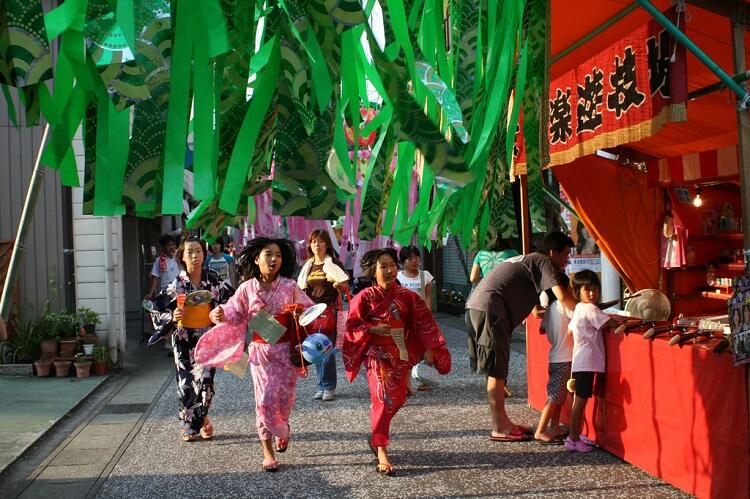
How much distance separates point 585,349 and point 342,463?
1.84m

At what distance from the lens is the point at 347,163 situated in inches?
75.9

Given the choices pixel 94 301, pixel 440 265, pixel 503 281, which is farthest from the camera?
pixel 440 265

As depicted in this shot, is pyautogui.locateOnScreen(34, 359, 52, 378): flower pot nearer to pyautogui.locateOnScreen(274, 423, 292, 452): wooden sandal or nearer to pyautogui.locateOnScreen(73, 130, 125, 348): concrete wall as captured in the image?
pyautogui.locateOnScreen(73, 130, 125, 348): concrete wall

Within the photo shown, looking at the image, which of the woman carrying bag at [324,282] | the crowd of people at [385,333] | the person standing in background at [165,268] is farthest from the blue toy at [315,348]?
the person standing in background at [165,268]

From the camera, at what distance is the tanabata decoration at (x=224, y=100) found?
170 centimetres

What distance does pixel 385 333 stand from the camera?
5.04m

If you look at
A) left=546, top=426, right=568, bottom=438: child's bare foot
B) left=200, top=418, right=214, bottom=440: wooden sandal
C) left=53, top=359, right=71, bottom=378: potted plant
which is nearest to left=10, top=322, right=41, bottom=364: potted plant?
left=53, top=359, right=71, bottom=378: potted plant

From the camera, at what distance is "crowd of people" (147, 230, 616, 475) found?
16.5ft

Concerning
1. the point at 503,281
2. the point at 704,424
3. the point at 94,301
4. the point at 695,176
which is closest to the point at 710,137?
the point at 695,176

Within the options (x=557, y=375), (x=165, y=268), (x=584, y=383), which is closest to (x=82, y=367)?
(x=165, y=268)

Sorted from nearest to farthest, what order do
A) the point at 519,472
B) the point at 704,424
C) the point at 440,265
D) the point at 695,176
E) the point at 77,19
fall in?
the point at 77,19
the point at 704,424
the point at 519,472
the point at 695,176
the point at 440,265

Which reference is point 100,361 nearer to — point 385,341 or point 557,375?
point 385,341

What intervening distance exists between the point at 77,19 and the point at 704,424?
3667mm

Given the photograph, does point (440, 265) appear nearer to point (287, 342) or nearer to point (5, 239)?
point (5, 239)
